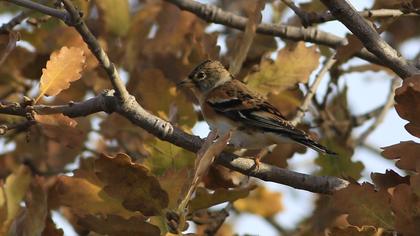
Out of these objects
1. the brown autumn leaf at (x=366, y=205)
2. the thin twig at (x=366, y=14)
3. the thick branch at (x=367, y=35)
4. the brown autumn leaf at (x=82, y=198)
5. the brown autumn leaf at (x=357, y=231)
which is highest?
the thin twig at (x=366, y=14)

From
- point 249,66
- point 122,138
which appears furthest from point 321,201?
point 122,138

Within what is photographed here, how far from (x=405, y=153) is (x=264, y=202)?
3.24 meters

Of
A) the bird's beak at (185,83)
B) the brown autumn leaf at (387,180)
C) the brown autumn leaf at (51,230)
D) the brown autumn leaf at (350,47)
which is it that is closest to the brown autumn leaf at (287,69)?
the bird's beak at (185,83)

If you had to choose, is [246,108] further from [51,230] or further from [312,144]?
[51,230]

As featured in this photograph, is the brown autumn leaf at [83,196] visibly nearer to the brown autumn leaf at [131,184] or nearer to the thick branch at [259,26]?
the brown autumn leaf at [131,184]

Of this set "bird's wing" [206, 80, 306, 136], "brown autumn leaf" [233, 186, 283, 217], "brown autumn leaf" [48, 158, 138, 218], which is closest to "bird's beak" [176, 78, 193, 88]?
"bird's wing" [206, 80, 306, 136]

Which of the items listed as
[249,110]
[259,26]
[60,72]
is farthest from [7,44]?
[249,110]

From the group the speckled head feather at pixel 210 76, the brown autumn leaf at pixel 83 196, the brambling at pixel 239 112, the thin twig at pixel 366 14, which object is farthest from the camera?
the speckled head feather at pixel 210 76

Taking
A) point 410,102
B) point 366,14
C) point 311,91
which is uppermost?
point 366,14

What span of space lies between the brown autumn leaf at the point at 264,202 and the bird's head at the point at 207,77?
82 cm

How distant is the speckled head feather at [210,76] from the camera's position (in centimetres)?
554

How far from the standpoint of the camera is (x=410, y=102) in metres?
2.50

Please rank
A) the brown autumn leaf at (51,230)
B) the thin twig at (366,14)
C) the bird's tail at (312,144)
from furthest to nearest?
1. the bird's tail at (312,144)
2. the thin twig at (366,14)
3. the brown autumn leaf at (51,230)

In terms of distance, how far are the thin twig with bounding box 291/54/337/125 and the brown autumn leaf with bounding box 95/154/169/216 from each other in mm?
1985
